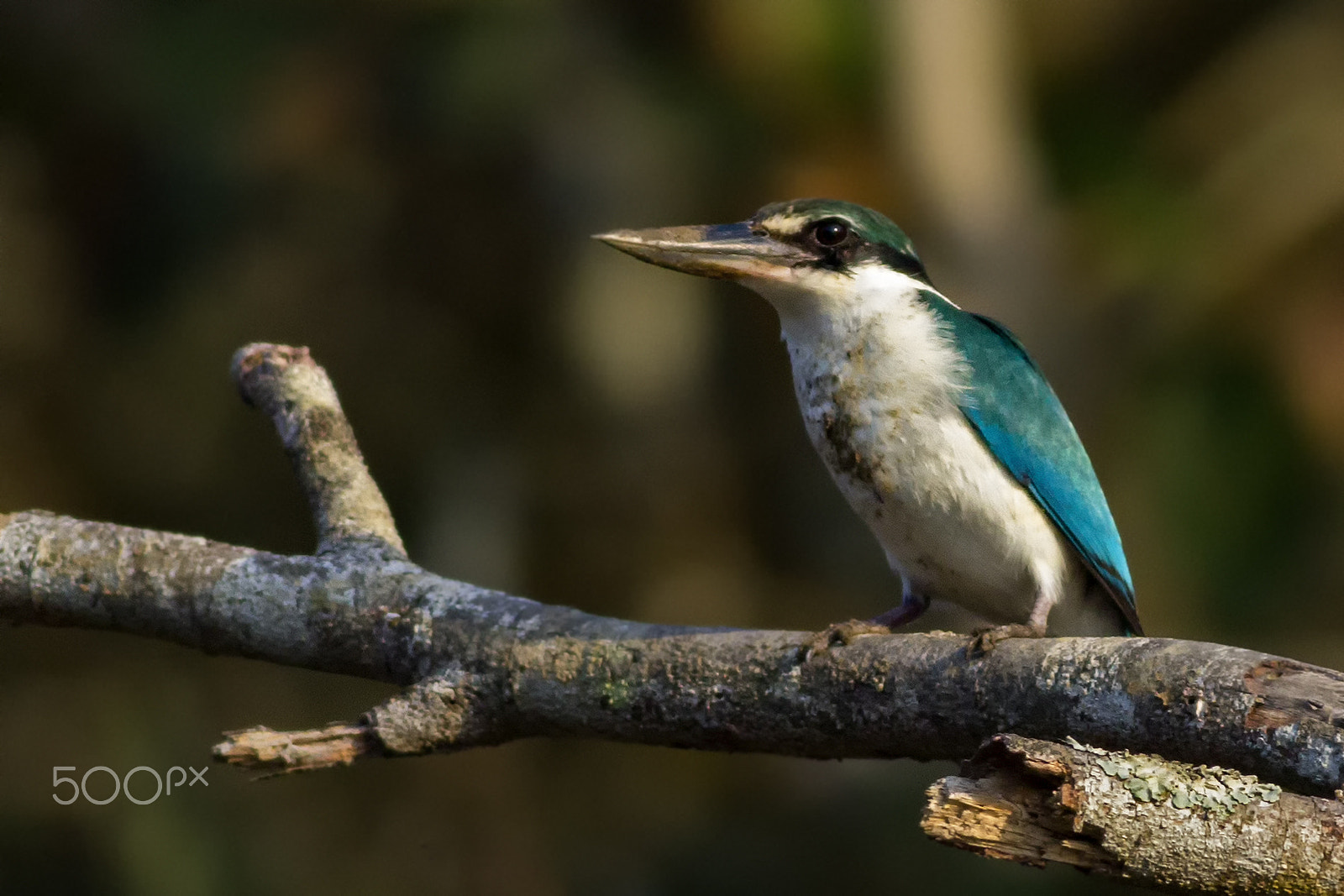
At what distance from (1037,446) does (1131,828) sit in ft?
5.88

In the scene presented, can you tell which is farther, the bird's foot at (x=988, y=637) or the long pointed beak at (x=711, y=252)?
the long pointed beak at (x=711, y=252)

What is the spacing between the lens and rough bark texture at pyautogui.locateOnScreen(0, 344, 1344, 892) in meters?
2.12

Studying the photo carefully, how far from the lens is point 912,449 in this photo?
3.35m

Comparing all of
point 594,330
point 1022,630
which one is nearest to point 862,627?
point 1022,630

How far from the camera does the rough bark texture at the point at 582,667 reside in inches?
83.5

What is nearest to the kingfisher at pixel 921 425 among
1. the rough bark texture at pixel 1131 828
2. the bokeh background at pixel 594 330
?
the rough bark texture at pixel 1131 828

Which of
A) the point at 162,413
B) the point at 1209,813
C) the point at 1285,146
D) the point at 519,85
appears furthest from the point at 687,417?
the point at 1209,813

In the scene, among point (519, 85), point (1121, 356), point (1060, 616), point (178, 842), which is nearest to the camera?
point (1060, 616)

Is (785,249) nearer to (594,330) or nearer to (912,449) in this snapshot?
(912,449)

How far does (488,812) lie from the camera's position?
7.03 meters

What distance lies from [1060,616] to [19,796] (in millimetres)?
4608

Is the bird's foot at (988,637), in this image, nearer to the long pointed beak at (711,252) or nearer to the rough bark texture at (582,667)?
the rough bark texture at (582,667)

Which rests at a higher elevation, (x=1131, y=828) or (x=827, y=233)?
(x=827, y=233)

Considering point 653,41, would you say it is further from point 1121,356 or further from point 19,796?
point 19,796
